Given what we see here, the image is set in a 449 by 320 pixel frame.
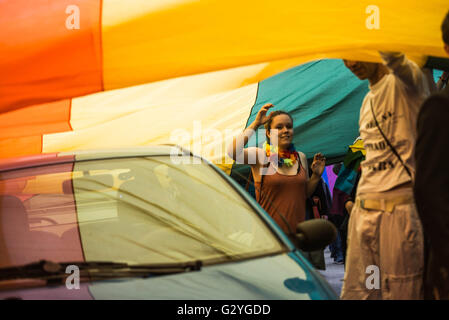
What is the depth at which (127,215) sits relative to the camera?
330 centimetres

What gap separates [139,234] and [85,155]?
0.76m

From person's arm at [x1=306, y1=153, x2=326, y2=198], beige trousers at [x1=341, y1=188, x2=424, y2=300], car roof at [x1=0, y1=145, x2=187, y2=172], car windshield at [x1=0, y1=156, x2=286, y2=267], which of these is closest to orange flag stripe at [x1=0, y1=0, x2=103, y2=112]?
car roof at [x1=0, y1=145, x2=187, y2=172]

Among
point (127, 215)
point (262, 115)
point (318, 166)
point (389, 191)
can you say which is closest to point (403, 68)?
point (389, 191)

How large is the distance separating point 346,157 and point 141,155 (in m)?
3.71

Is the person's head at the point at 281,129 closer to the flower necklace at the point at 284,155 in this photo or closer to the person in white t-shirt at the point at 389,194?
the flower necklace at the point at 284,155

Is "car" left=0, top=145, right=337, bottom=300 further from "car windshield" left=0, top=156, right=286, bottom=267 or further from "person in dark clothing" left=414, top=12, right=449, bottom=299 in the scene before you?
"person in dark clothing" left=414, top=12, right=449, bottom=299

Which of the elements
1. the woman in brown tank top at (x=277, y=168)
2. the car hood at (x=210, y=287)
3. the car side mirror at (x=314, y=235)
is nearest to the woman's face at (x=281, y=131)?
the woman in brown tank top at (x=277, y=168)

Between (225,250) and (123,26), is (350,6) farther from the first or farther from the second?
(225,250)

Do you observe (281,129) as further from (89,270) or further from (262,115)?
(89,270)

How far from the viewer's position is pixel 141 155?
12.1ft

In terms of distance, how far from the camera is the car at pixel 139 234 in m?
2.63

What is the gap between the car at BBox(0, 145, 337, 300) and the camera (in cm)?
263

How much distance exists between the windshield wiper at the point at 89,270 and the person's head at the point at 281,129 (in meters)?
3.05
